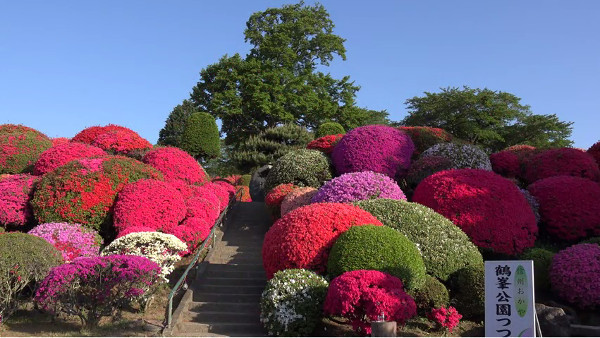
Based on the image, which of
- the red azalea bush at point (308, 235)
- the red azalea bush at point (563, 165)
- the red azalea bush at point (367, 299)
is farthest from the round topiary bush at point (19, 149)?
the red azalea bush at point (563, 165)

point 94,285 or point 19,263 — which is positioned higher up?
point 19,263

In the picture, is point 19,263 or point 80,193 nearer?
point 19,263

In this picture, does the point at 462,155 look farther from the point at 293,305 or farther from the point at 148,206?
the point at 148,206

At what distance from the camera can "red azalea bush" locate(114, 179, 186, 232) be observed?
12922 millimetres

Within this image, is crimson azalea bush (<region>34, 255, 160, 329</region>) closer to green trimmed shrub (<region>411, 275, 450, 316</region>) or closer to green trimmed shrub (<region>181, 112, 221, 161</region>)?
green trimmed shrub (<region>411, 275, 450, 316</region>)

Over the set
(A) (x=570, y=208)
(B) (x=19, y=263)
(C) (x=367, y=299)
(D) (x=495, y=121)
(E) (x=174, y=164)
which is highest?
(D) (x=495, y=121)

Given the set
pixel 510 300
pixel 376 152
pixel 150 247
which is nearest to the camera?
pixel 510 300

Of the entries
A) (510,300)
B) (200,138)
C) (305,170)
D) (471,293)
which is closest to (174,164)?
(305,170)

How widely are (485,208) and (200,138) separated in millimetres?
14992

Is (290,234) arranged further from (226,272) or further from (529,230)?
(529,230)

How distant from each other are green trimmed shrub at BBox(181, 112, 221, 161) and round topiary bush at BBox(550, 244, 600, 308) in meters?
16.6

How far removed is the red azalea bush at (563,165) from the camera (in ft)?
51.2

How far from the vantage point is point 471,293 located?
948 centimetres

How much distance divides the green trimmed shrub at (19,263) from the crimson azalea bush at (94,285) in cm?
66
